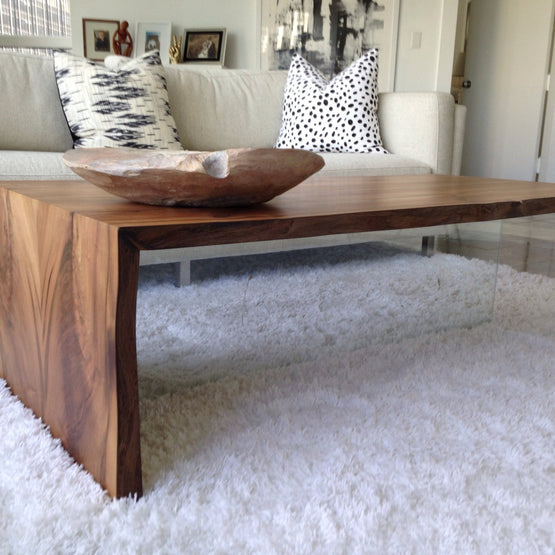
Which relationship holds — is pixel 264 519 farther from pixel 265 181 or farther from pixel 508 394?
pixel 508 394

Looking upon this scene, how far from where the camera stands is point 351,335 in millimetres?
1481

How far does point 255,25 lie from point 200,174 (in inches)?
156

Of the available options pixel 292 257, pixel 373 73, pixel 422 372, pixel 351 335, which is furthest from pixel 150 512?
pixel 373 73

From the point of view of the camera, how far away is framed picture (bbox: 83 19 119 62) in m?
4.17

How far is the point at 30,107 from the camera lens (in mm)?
2186

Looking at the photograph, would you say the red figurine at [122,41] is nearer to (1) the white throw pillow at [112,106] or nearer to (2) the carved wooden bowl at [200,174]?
(1) the white throw pillow at [112,106]

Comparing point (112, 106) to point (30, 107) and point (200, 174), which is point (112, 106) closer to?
point (30, 107)

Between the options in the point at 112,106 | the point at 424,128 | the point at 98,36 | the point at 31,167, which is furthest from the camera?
the point at 98,36

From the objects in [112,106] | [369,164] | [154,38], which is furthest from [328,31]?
[112,106]

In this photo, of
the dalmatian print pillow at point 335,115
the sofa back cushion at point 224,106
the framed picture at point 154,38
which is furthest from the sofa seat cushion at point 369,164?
the framed picture at point 154,38

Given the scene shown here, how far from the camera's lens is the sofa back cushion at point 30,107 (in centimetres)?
215

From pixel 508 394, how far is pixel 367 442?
367 millimetres

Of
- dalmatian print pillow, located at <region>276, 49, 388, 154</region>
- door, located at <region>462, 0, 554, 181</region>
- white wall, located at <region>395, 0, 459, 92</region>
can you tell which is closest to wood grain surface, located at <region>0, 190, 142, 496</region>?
dalmatian print pillow, located at <region>276, 49, 388, 154</region>

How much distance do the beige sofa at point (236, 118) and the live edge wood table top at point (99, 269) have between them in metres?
1.05
